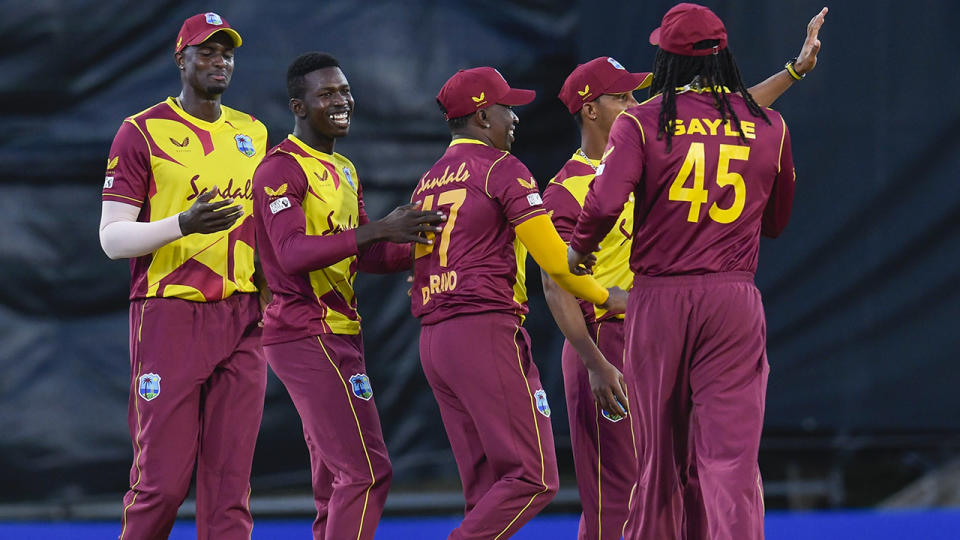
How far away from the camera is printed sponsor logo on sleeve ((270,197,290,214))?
11.4 feet

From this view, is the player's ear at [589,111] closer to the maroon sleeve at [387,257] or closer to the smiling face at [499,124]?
the smiling face at [499,124]

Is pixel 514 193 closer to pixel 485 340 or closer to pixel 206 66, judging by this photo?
pixel 485 340

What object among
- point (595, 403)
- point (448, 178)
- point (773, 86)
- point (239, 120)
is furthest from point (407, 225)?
point (773, 86)

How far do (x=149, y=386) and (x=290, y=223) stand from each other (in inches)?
25.4

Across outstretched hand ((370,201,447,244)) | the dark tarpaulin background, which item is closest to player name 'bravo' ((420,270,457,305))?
outstretched hand ((370,201,447,244))

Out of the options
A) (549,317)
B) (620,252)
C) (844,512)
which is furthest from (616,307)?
(844,512)

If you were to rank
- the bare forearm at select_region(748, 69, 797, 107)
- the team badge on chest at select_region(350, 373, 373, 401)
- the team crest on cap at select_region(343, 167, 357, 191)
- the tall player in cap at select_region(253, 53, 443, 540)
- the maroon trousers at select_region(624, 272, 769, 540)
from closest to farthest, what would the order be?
the maroon trousers at select_region(624, 272, 769, 540)
the tall player in cap at select_region(253, 53, 443, 540)
the team badge on chest at select_region(350, 373, 373, 401)
the team crest on cap at select_region(343, 167, 357, 191)
the bare forearm at select_region(748, 69, 797, 107)

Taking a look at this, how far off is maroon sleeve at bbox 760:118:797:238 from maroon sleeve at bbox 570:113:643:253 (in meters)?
0.40

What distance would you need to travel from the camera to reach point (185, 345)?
3545mm


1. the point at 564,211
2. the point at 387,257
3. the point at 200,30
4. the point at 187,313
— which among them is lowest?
the point at 187,313

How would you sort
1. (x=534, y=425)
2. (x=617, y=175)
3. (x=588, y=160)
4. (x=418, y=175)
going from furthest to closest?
(x=418, y=175), (x=588, y=160), (x=534, y=425), (x=617, y=175)

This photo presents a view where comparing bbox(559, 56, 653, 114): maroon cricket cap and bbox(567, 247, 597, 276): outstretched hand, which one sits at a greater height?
bbox(559, 56, 653, 114): maroon cricket cap

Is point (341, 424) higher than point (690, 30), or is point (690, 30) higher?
point (690, 30)

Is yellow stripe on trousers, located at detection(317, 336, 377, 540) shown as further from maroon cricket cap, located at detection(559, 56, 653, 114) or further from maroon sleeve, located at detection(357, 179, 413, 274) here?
maroon cricket cap, located at detection(559, 56, 653, 114)
